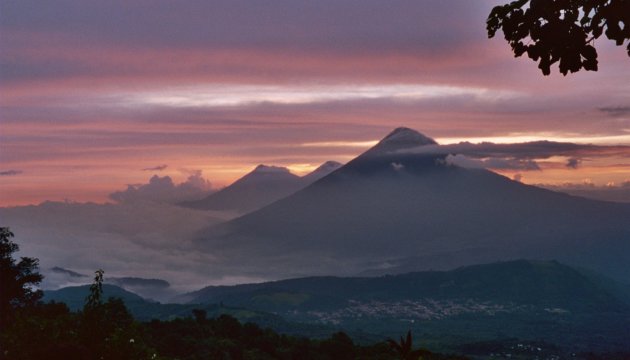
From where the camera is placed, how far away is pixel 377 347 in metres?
170

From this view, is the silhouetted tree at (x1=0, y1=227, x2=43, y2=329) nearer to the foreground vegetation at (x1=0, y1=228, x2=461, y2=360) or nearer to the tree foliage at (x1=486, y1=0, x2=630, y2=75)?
the foreground vegetation at (x1=0, y1=228, x2=461, y2=360)

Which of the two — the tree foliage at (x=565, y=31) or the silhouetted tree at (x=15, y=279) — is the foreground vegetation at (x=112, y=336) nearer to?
the silhouetted tree at (x=15, y=279)

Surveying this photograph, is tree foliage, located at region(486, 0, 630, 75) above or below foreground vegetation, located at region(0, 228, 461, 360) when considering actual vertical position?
above

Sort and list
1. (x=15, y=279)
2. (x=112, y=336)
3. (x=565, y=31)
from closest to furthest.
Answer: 1. (x=565, y=31)
2. (x=112, y=336)
3. (x=15, y=279)

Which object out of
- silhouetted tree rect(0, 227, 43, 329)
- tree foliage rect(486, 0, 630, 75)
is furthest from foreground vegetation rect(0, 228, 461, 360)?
tree foliage rect(486, 0, 630, 75)

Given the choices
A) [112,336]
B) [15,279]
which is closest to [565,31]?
[112,336]

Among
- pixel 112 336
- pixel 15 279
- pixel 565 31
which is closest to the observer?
pixel 565 31

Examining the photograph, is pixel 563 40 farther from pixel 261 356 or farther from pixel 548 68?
pixel 261 356

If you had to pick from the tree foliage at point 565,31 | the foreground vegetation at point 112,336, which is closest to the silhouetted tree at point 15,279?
the foreground vegetation at point 112,336

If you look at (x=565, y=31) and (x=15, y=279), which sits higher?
(x=565, y=31)

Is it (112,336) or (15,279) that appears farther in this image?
(15,279)

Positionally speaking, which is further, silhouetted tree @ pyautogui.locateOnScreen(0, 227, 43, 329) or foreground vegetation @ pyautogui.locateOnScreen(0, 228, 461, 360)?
silhouetted tree @ pyautogui.locateOnScreen(0, 227, 43, 329)

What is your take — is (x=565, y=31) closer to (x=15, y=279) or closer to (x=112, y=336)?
(x=112, y=336)

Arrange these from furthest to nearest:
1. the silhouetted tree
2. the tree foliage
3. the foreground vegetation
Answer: the silhouetted tree
the foreground vegetation
the tree foliage
